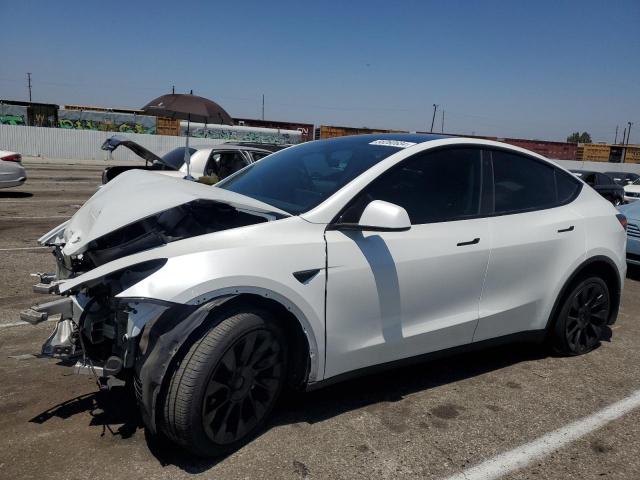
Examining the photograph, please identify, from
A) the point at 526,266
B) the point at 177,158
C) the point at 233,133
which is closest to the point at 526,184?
the point at 526,266

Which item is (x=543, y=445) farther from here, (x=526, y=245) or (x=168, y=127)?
(x=168, y=127)

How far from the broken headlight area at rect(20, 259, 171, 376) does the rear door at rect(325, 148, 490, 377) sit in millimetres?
962

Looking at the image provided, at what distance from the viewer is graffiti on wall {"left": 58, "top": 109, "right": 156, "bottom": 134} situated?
3331cm

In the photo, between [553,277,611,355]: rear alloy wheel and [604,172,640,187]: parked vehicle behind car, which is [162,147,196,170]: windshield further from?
[604,172,640,187]: parked vehicle behind car

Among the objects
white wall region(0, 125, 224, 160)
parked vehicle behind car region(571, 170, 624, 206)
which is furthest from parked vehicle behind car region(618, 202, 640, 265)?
white wall region(0, 125, 224, 160)

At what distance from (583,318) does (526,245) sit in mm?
1047

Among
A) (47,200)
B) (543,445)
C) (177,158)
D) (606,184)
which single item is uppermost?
(177,158)

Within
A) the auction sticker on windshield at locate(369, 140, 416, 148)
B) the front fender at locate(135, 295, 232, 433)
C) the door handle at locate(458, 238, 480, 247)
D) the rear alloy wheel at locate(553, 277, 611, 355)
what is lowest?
the rear alloy wheel at locate(553, 277, 611, 355)

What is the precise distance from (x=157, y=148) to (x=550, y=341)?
32.2m

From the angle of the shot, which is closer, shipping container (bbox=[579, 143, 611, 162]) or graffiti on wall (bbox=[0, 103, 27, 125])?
graffiti on wall (bbox=[0, 103, 27, 125])

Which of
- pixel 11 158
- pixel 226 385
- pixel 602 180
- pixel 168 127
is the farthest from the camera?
pixel 168 127

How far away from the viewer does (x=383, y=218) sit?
2877 mm

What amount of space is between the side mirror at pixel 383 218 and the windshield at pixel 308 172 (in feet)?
1.05

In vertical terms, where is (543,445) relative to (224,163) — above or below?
below
